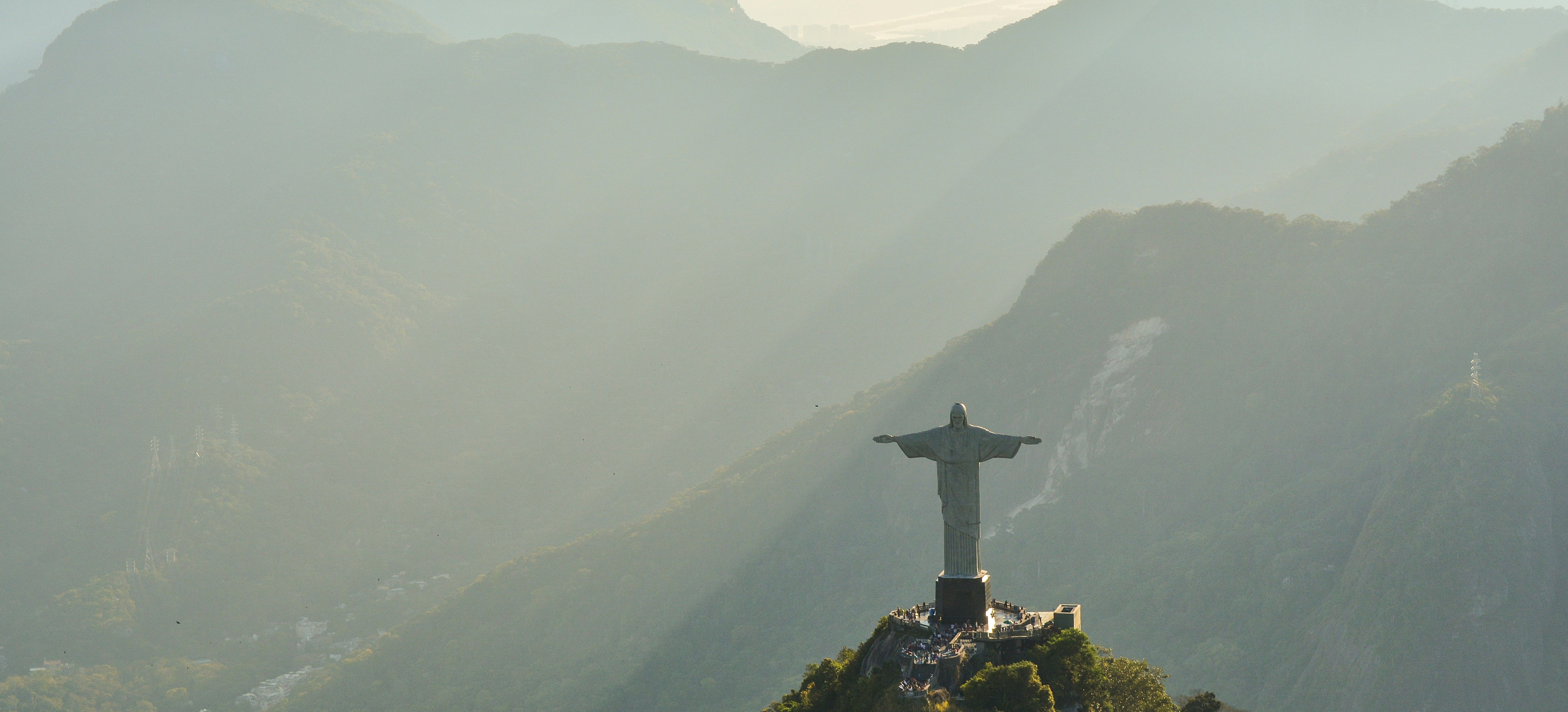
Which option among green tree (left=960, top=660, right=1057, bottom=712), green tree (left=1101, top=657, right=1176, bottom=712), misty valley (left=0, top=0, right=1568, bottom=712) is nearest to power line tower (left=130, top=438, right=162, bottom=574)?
misty valley (left=0, top=0, right=1568, bottom=712)

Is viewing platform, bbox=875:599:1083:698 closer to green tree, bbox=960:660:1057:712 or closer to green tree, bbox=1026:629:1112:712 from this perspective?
green tree, bbox=1026:629:1112:712

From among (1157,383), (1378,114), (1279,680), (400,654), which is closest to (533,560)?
(400,654)

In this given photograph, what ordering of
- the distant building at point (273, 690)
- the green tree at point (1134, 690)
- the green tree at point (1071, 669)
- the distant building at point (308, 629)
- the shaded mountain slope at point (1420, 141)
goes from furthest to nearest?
the shaded mountain slope at point (1420, 141), the distant building at point (308, 629), the distant building at point (273, 690), the green tree at point (1134, 690), the green tree at point (1071, 669)

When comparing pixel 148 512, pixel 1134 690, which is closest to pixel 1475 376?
pixel 1134 690

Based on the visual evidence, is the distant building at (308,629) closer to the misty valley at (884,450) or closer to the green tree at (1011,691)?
the misty valley at (884,450)

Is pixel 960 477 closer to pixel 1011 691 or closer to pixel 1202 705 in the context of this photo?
pixel 1011 691

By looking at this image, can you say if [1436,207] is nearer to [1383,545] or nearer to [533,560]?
[1383,545]

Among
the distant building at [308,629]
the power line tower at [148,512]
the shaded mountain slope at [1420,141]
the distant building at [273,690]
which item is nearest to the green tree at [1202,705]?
the distant building at [273,690]

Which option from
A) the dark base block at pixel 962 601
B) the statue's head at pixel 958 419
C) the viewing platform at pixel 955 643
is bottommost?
the viewing platform at pixel 955 643
